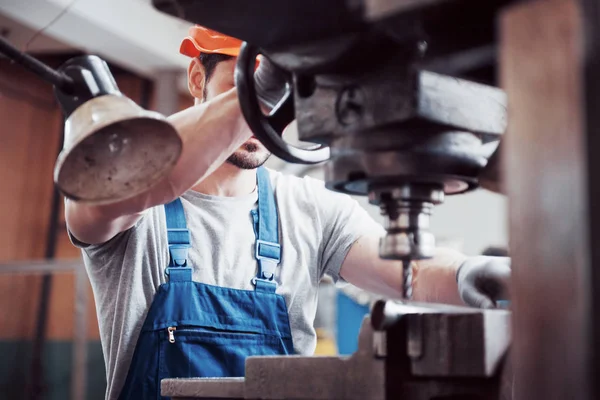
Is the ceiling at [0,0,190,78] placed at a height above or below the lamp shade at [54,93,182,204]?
above

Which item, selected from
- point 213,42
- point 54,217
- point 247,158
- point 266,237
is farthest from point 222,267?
point 54,217

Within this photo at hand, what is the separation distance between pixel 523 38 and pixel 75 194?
552 millimetres

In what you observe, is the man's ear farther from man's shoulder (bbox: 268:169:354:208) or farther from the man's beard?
man's shoulder (bbox: 268:169:354:208)

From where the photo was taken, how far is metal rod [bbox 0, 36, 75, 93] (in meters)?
0.87

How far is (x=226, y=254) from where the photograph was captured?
1.64 m

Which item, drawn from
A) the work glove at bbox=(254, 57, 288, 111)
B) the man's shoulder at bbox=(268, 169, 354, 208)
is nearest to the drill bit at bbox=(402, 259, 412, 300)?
the work glove at bbox=(254, 57, 288, 111)

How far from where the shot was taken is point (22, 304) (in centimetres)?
497

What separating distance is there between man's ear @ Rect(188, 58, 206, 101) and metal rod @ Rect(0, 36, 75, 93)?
835 millimetres

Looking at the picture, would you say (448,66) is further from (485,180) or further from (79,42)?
(79,42)

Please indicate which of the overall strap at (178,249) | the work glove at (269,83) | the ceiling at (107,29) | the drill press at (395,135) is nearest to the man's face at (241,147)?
the overall strap at (178,249)

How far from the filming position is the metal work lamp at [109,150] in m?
0.83

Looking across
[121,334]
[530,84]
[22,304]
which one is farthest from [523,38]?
[22,304]

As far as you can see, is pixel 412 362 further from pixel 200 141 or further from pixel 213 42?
pixel 213 42

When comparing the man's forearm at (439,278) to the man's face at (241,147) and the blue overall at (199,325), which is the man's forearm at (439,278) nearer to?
the blue overall at (199,325)
